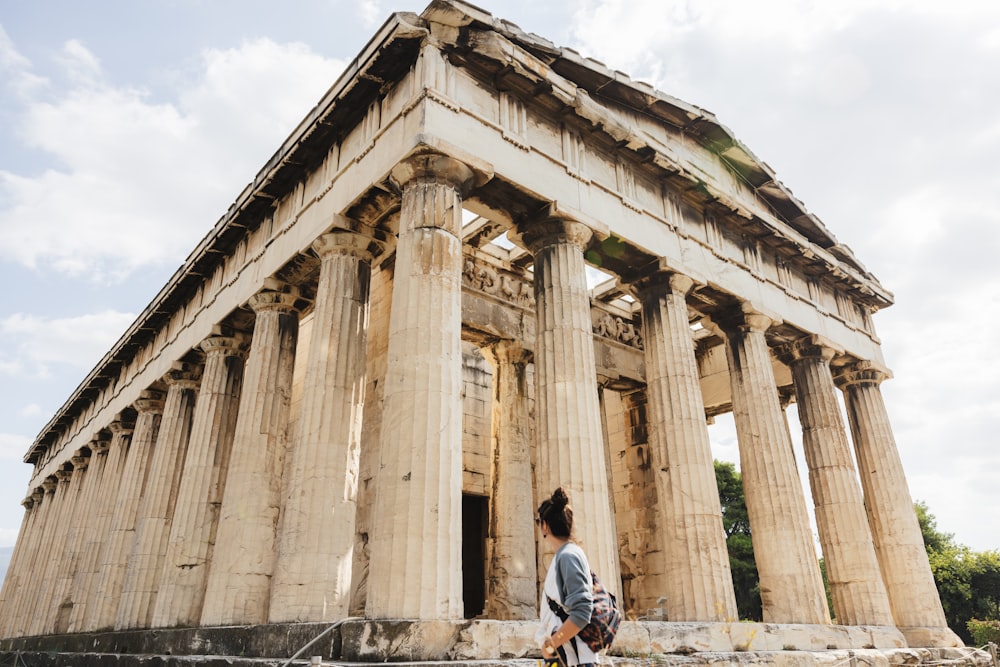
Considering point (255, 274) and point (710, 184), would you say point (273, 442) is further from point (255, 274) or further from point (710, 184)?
point (710, 184)

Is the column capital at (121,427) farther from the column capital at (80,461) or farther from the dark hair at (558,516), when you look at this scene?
the dark hair at (558,516)

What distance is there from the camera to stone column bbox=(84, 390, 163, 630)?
18.3 m

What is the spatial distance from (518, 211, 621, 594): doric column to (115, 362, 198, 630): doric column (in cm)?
1134

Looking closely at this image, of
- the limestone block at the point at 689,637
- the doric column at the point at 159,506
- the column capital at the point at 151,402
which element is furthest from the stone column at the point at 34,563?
the limestone block at the point at 689,637

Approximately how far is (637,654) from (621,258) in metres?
7.78

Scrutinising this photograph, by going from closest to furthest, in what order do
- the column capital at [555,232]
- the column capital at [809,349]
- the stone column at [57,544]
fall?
1. the column capital at [555,232]
2. the column capital at [809,349]
3. the stone column at [57,544]

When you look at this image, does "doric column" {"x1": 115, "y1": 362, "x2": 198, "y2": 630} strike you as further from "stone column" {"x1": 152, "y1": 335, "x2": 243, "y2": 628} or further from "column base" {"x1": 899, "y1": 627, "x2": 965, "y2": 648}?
"column base" {"x1": 899, "y1": 627, "x2": 965, "y2": 648}

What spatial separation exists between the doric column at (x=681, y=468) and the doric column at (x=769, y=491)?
196 cm

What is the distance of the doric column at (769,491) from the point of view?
43.7 feet

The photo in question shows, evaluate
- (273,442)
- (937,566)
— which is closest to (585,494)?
(273,442)

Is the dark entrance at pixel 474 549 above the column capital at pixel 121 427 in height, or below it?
below

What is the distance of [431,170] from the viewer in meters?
10.6

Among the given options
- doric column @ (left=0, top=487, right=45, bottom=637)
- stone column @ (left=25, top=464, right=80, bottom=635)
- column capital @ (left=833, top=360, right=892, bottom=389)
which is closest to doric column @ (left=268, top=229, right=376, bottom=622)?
column capital @ (left=833, top=360, right=892, bottom=389)

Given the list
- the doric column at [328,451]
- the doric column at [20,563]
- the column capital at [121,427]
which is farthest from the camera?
the doric column at [20,563]
